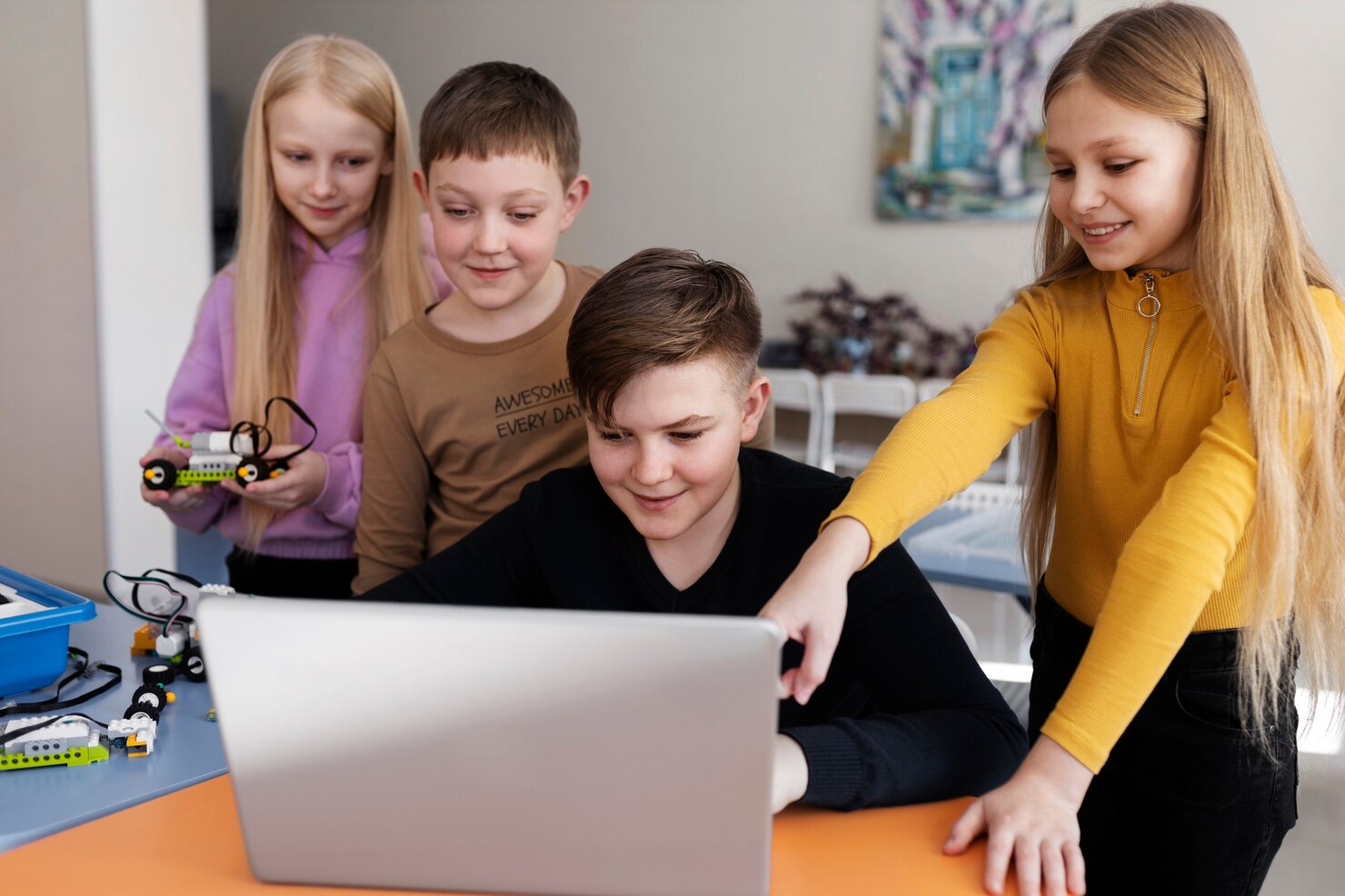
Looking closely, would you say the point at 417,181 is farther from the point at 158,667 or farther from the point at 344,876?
the point at 344,876

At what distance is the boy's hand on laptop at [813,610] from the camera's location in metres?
0.87

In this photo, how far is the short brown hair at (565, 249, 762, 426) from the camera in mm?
1142

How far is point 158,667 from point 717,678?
0.86 m

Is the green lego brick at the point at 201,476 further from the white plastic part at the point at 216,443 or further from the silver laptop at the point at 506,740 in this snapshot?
the silver laptop at the point at 506,740

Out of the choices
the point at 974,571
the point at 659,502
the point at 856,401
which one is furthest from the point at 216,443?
the point at 856,401

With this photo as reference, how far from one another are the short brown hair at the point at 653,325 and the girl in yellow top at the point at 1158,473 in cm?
23

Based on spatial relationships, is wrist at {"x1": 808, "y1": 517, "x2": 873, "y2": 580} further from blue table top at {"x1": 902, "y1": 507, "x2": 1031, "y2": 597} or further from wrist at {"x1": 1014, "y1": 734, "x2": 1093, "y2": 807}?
blue table top at {"x1": 902, "y1": 507, "x2": 1031, "y2": 597}

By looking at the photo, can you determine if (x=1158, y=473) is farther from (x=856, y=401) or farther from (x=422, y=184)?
(x=856, y=401)

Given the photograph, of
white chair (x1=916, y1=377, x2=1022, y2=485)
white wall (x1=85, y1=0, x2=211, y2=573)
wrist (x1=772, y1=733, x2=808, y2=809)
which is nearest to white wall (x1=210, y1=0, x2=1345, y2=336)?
white chair (x1=916, y1=377, x2=1022, y2=485)

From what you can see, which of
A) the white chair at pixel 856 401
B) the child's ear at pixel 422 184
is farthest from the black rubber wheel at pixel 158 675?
the white chair at pixel 856 401

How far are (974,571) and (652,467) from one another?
1.22 meters

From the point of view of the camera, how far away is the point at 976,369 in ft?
3.78

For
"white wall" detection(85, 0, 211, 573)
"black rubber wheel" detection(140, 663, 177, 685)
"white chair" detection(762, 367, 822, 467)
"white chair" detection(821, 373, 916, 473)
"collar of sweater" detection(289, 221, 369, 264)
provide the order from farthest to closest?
"white chair" detection(762, 367, 822, 467) < "white chair" detection(821, 373, 916, 473) < "white wall" detection(85, 0, 211, 573) < "collar of sweater" detection(289, 221, 369, 264) < "black rubber wheel" detection(140, 663, 177, 685)

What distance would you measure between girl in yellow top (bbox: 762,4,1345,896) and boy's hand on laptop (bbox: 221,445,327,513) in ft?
2.88
